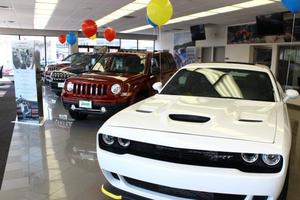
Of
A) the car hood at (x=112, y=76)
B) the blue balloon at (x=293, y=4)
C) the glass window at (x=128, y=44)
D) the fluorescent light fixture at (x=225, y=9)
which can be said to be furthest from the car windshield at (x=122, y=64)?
the glass window at (x=128, y=44)

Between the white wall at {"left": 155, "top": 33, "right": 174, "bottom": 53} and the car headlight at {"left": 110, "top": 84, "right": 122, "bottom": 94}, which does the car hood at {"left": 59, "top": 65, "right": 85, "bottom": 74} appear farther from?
the white wall at {"left": 155, "top": 33, "right": 174, "bottom": 53}

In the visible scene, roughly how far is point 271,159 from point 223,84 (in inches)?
62.9

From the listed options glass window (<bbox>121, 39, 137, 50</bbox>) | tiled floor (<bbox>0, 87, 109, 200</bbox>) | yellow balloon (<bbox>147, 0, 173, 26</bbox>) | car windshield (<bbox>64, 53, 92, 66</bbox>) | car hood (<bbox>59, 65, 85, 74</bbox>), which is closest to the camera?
tiled floor (<bbox>0, 87, 109, 200</bbox>)

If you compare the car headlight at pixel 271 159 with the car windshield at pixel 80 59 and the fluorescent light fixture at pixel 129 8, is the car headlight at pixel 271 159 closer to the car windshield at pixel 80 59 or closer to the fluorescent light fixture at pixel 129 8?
the fluorescent light fixture at pixel 129 8

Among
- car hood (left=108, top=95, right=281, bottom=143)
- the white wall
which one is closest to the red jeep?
car hood (left=108, top=95, right=281, bottom=143)

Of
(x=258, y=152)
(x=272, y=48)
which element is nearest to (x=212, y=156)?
(x=258, y=152)

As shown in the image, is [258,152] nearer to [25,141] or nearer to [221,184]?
[221,184]

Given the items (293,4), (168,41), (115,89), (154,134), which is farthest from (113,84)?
(168,41)

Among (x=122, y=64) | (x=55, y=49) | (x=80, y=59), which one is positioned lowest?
(x=122, y=64)

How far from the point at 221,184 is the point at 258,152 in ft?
1.08

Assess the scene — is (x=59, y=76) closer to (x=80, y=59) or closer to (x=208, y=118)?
(x=80, y=59)

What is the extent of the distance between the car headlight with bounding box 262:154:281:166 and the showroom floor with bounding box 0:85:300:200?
119cm

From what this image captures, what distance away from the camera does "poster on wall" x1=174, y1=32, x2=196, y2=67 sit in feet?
57.0

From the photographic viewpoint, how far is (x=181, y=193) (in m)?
2.13
